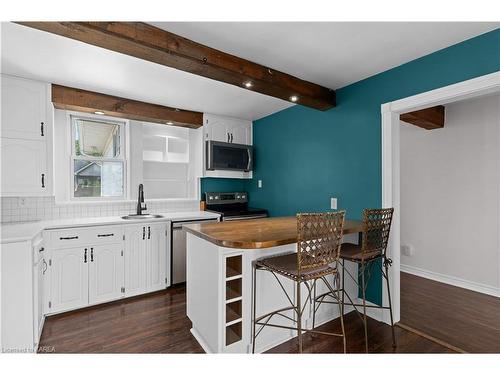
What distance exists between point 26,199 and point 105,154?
3.20 feet

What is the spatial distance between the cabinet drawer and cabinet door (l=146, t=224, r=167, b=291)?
1.15 feet

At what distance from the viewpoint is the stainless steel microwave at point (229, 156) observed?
3664 millimetres

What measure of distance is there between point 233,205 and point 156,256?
1.54 metres

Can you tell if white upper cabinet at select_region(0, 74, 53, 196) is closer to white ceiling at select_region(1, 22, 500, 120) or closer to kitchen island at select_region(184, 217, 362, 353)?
white ceiling at select_region(1, 22, 500, 120)

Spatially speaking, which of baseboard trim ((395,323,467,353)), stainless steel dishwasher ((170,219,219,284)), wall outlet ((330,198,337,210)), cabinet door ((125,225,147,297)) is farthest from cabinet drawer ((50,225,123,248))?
baseboard trim ((395,323,467,353))

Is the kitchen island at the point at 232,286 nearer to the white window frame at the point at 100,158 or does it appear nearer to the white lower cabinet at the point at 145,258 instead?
the white lower cabinet at the point at 145,258

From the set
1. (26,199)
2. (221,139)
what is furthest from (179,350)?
(221,139)

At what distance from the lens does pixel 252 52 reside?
2.07m

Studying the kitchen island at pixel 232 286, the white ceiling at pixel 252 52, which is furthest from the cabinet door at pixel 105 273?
the white ceiling at pixel 252 52

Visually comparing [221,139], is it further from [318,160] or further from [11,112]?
[11,112]

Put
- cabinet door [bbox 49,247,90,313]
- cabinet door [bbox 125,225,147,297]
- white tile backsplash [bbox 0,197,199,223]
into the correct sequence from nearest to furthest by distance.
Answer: cabinet door [bbox 49,247,90,313] → white tile backsplash [bbox 0,197,199,223] → cabinet door [bbox 125,225,147,297]

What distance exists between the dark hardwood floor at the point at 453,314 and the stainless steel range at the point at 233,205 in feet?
6.87

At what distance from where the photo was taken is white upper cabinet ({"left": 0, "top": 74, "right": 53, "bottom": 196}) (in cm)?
236

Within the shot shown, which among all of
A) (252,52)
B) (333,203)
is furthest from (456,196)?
(252,52)
